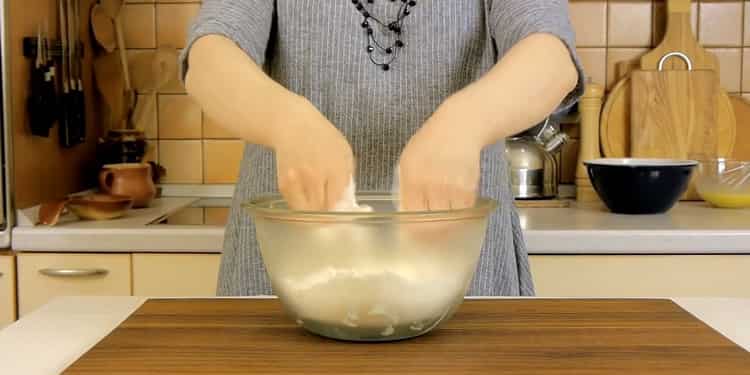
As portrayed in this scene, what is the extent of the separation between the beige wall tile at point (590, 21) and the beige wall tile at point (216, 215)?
2.84ft

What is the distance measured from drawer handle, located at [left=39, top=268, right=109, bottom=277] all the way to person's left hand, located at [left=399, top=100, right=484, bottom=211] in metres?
0.99

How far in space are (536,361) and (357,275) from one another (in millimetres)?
126

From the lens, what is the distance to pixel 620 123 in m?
1.87

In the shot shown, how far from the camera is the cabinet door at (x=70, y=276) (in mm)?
1458

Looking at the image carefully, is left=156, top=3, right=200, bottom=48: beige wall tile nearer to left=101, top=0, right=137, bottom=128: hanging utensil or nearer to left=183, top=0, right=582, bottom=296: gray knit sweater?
left=101, top=0, right=137, bottom=128: hanging utensil

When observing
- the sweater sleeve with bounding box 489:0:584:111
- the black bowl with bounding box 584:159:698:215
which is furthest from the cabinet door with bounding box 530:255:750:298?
the sweater sleeve with bounding box 489:0:584:111

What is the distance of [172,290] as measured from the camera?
4.79 ft

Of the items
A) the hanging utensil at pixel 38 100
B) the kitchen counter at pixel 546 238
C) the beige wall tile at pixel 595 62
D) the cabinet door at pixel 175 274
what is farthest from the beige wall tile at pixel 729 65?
the hanging utensil at pixel 38 100

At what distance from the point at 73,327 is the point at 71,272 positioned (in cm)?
84

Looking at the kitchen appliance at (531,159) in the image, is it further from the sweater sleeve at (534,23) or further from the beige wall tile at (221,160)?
the sweater sleeve at (534,23)

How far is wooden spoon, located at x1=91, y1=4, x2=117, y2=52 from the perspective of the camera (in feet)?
6.12

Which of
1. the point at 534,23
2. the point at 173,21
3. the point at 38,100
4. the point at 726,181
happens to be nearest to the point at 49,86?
the point at 38,100

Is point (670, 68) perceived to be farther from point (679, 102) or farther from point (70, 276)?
point (70, 276)

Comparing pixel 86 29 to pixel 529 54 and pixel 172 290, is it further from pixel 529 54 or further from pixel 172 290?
pixel 529 54
